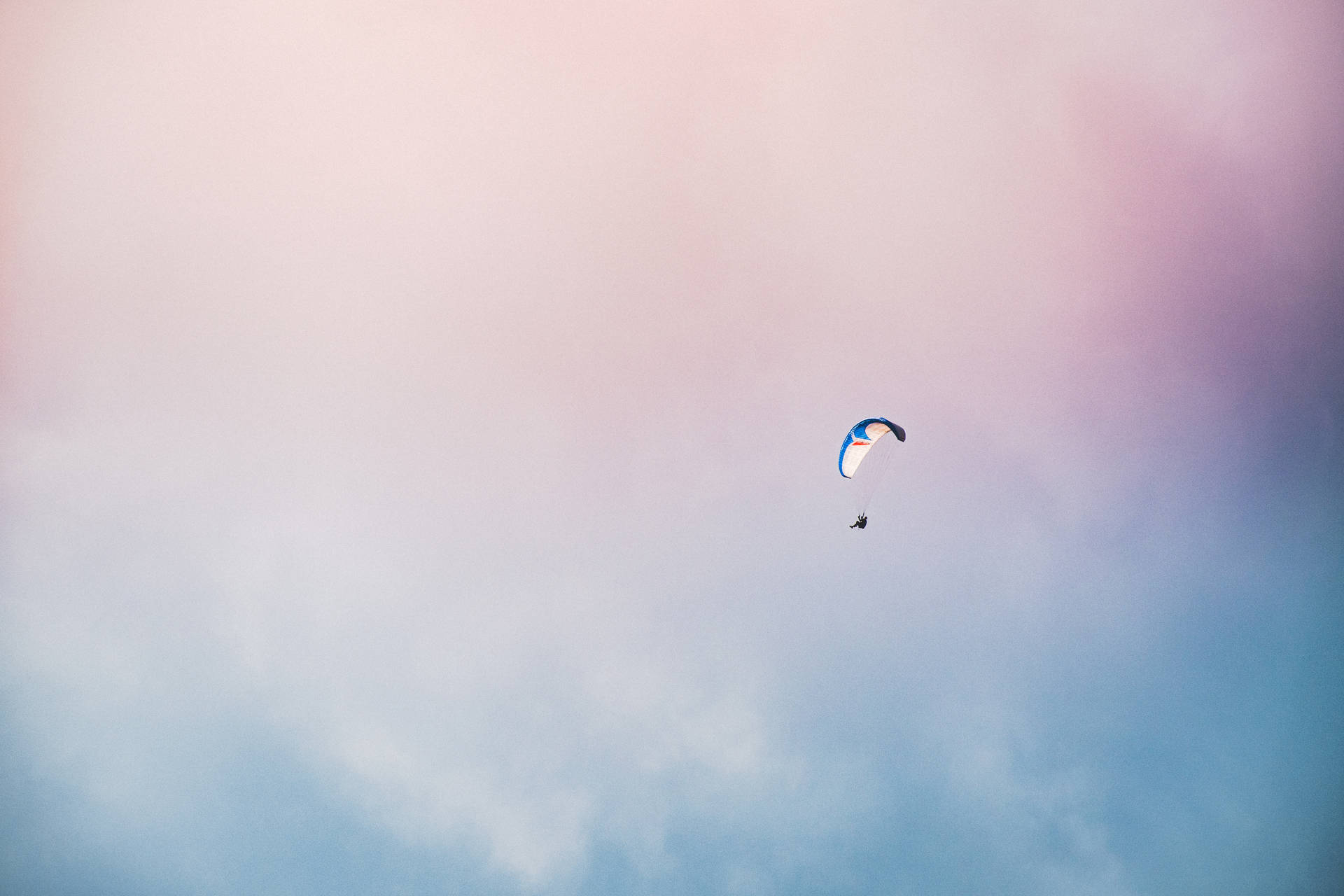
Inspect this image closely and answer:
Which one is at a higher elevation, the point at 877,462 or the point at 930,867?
the point at 877,462

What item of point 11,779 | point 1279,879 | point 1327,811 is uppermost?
point 1327,811

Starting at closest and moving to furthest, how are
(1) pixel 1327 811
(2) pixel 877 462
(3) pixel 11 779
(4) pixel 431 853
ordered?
1. (2) pixel 877 462
2. (3) pixel 11 779
3. (1) pixel 1327 811
4. (4) pixel 431 853

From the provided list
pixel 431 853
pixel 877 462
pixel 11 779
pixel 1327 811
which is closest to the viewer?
pixel 877 462

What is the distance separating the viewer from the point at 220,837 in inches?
2099

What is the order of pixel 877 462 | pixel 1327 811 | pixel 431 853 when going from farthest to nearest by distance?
pixel 431 853 → pixel 1327 811 → pixel 877 462

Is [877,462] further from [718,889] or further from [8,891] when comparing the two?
[8,891]

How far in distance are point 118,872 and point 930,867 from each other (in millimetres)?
59932

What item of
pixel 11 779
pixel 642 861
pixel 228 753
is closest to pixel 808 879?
pixel 642 861

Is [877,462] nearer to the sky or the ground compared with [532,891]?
nearer to the sky

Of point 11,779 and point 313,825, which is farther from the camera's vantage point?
point 313,825

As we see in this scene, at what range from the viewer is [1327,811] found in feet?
168

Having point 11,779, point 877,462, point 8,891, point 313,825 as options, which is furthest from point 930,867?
point 8,891

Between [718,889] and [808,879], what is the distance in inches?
290

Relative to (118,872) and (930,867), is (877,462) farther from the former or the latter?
(118,872)
